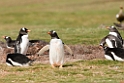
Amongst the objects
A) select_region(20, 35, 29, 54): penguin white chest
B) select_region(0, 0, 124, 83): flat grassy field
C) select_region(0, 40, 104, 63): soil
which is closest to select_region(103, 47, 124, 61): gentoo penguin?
select_region(0, 0, 124, 83): flat grassy field

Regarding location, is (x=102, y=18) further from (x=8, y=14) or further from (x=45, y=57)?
(x=45, y=57)

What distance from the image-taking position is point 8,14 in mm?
47188

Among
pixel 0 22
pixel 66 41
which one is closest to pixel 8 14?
pixel 0 22

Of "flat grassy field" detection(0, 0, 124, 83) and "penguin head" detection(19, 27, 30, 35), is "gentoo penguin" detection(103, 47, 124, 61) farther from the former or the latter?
"penguin head" detection(19, 27, 30, 35)

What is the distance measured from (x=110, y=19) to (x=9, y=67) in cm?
3084

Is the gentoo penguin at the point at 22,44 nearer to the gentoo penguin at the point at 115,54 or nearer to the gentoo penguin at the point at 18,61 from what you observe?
the gentoo penguin at the point at 18,61

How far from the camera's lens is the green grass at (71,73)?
1120cm

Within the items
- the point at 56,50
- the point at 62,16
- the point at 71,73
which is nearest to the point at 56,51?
the point at 56,50

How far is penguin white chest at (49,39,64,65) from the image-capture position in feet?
44.1

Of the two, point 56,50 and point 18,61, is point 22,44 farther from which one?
point 56,50

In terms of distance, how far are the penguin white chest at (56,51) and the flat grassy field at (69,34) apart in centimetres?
29

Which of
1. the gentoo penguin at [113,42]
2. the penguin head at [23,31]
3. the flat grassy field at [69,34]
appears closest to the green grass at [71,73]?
the flat grassy field at [69,34]

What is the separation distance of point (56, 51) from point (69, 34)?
9.27 meters

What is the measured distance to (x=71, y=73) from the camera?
1217 centimetres
